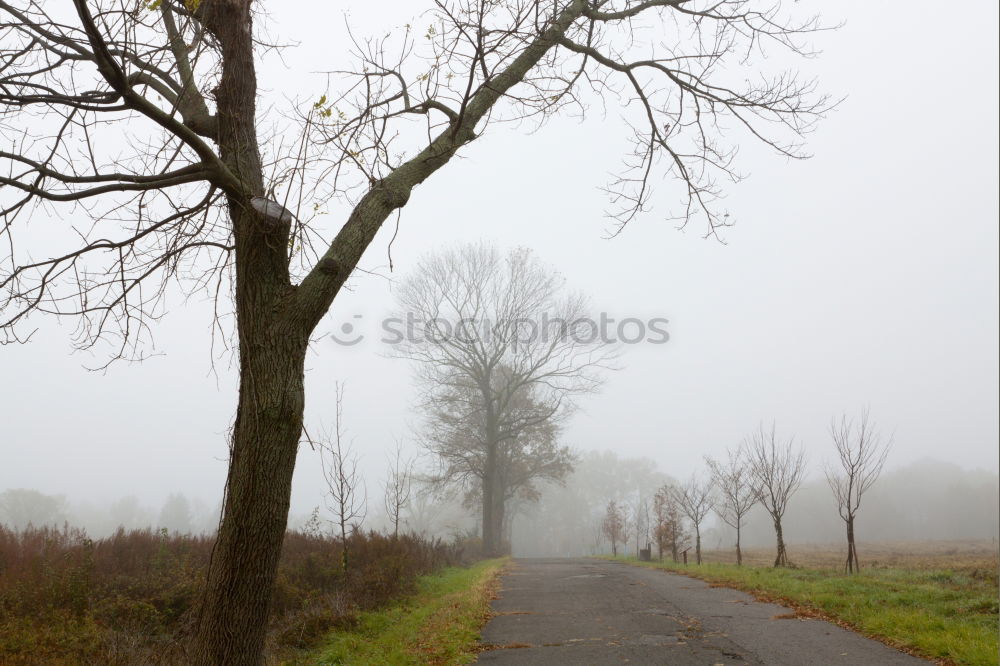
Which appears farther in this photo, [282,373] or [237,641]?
[282,373]

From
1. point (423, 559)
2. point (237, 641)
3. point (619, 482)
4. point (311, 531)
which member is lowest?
point (619, 482)

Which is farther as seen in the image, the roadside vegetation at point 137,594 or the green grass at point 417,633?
the green grass at point 417,633

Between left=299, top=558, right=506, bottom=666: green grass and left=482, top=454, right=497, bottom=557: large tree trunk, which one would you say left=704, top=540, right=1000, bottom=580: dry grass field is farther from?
left=299, top=558, right=506, bottom=666: green grass

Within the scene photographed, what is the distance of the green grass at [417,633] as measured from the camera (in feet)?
22.1

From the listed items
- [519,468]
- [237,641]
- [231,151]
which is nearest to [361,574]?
[237,641]

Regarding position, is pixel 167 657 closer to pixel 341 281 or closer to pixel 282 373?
pixel 282 373

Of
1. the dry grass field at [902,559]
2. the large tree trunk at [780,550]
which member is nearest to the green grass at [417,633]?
the large tree trunk at [780,550]

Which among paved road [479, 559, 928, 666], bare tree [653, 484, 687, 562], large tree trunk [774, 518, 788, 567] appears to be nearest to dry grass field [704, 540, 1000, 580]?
large tree trunk [774, 518, 788, 567]

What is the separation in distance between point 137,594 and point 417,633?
4.00m

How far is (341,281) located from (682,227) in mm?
4288

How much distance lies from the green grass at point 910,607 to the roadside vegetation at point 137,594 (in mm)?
6403

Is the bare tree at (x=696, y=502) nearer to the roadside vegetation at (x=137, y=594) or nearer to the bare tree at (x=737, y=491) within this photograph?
the bare tree at (x=737, y=491)

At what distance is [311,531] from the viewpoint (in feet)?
47.2

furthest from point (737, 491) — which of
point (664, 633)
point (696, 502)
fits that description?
point (664, 633)
